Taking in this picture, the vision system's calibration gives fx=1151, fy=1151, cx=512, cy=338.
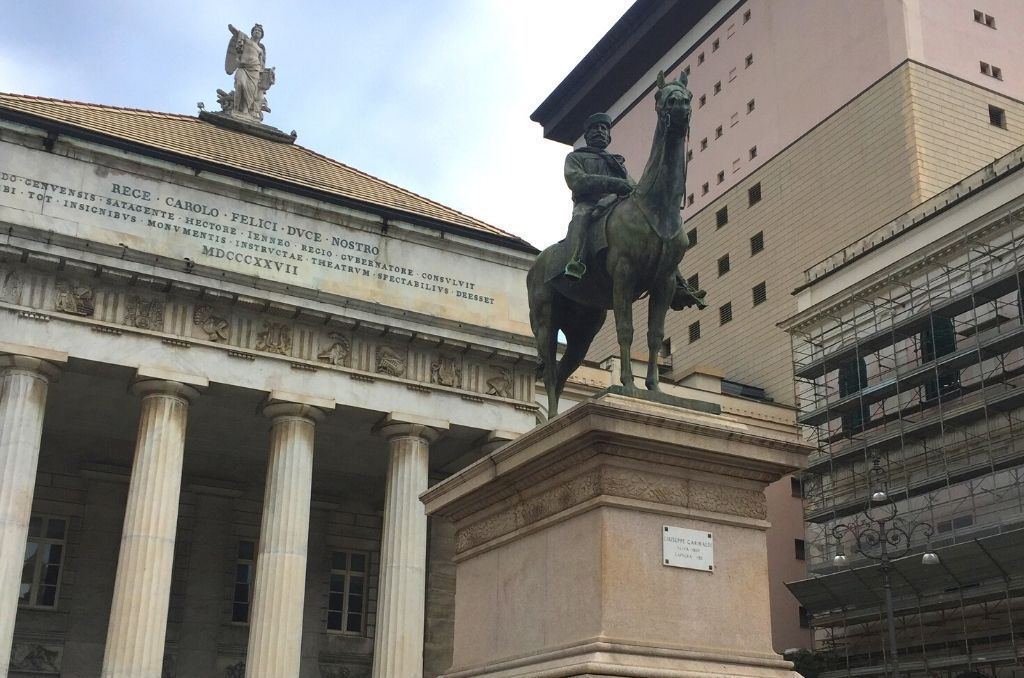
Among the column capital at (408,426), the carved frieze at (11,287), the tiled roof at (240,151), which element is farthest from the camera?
the tiled roof at (240,151)

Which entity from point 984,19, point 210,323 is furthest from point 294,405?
point 984,19

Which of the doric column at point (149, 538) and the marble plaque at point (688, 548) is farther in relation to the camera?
the doric column at point (149, 538)

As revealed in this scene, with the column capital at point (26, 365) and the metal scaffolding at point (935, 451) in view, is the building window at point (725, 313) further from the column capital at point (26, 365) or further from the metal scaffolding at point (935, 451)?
the column capital at point (26, 365)

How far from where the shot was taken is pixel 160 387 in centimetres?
2878

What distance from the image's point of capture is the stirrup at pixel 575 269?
35.6ft

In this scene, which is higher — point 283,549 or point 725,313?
point 725,313

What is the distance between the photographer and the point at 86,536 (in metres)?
34.9

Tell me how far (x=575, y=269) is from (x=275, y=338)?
2094 cm

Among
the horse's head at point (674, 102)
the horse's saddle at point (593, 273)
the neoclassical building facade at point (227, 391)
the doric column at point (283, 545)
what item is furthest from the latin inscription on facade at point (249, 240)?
the horse's head at point (674, 102)

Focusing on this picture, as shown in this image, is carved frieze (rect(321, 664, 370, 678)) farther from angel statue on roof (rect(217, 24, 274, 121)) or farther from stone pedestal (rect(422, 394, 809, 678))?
stone pedestal (rect(422, 394, 809, 678))

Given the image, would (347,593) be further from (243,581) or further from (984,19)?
(984,19)

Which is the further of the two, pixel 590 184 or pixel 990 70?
pixel 990 70

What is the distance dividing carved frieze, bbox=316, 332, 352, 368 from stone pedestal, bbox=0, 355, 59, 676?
6.76 metres

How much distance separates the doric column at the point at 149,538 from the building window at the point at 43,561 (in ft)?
25.2
